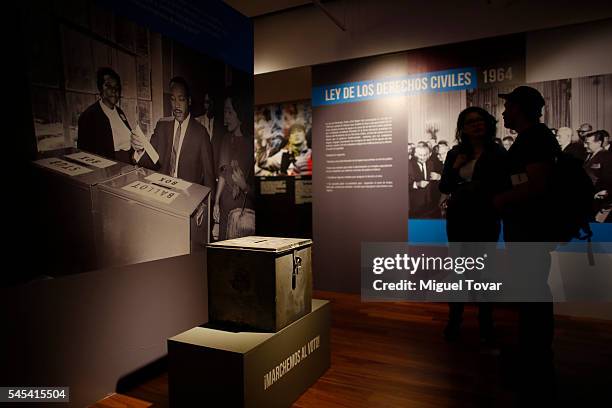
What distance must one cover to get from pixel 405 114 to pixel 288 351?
2.95 metres

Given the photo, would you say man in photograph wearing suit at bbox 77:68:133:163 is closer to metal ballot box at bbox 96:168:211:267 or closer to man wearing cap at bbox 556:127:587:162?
metal ballot box at bbox 96:168:211:267

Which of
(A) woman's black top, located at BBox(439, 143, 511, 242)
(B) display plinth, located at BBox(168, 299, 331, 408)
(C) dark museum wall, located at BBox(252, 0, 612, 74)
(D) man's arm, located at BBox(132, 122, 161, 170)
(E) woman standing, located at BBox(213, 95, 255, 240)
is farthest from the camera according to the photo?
(C) dark museum wall, located at BBox(252, 0, 612, 74)

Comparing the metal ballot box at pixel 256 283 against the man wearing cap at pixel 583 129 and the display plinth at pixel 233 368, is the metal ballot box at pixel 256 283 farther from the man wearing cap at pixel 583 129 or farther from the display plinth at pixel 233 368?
the man wearing cap at pixel 583 129

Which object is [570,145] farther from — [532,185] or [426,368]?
[426,368]

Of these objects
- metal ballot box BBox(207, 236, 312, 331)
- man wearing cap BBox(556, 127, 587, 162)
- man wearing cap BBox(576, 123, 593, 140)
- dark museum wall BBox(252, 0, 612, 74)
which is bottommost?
metal ballot box BBox(207, 236, 312, 331)

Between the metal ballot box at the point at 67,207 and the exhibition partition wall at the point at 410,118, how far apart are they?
2.84 metres

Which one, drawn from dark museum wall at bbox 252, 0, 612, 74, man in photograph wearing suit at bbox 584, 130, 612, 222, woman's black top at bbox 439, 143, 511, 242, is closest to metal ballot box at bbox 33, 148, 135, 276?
woman's black top at bbox 439, 143, 511, 242

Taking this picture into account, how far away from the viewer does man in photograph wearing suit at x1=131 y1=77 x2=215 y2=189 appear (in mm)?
2400

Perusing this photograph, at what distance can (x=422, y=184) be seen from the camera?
4.09m

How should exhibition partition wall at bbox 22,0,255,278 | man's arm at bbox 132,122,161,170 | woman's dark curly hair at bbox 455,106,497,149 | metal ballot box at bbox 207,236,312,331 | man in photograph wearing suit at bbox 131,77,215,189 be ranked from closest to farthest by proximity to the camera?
exhibition partition wall at bbox 22,0,255,278, metal ballot box at bbox 207,236,312,331, man's arm at bbox 132,122,161,170, man in photograph wearing suit at bbox 131,77,215,189, woman's dark curly hair at bbox 455,106,497,149

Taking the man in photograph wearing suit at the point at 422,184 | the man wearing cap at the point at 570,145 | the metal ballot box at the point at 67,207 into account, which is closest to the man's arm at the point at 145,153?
the metal ballot box at the point at 67,207

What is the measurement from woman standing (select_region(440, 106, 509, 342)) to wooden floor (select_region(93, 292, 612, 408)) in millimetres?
460

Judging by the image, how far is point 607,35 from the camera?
3.40 metres

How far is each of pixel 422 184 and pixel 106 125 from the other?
3.05 m
